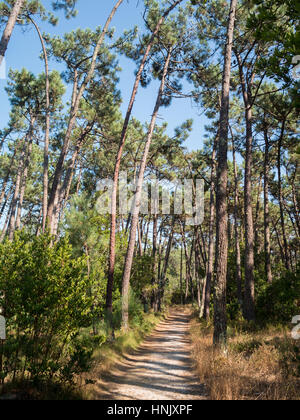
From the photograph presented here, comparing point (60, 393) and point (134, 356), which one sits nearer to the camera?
point (60, 393)

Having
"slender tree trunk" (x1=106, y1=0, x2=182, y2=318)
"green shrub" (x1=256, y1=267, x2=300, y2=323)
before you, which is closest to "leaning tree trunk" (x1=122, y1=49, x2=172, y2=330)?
"slender tree trunk" (x1=106, y1=0, x2=182, y2=318)

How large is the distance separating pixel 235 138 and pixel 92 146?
29.3ft

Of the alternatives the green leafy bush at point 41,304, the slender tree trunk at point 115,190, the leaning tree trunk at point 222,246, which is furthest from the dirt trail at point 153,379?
the slender tree trunk at point 115,190

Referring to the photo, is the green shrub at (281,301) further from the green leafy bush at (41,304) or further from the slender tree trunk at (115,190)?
the green leafy bush at (41,304)

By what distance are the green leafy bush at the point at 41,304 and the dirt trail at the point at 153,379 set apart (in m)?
1.04

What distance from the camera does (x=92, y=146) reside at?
57.7 ft

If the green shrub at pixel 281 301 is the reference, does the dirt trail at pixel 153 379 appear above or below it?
below

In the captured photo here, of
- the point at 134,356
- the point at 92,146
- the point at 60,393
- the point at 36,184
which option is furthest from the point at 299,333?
the point at 36,184

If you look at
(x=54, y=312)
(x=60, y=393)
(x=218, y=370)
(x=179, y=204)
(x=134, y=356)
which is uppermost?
(x=179, y=204)

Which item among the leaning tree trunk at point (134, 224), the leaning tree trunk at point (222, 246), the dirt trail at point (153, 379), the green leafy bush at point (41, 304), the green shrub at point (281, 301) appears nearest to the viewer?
the green leafy bush at point (41, 304)

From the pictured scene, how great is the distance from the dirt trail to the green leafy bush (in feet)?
3.41

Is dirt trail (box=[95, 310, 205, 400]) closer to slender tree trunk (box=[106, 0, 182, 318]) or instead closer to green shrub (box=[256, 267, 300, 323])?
slender tree trunk (box=[106, 0, 182, 318])

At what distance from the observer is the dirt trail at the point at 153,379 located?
4.69m

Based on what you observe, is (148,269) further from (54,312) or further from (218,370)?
(54,312)
